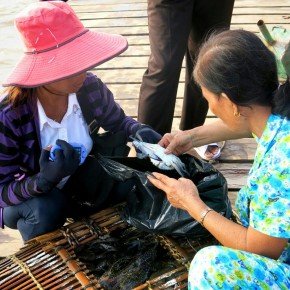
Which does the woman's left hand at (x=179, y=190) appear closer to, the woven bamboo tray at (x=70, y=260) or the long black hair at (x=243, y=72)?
the woven bamboo tray at (x=70, y=260)

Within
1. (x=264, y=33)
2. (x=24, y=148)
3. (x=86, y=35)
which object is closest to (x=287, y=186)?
(x=86, y=35)

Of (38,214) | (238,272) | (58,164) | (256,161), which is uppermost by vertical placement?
(256,161)

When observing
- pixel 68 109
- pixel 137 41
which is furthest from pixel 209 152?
pixel 137 41

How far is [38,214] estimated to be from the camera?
1.81m

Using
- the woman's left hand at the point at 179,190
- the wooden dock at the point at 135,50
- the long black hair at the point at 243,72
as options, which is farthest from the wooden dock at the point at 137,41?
the long black hair at the point at 243,72

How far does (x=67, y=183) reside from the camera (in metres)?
1.98

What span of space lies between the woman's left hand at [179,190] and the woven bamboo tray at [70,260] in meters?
0.24

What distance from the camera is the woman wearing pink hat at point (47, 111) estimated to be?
5.16 ft

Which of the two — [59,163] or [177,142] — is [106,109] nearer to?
[177,142]

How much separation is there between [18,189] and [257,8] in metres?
3.94

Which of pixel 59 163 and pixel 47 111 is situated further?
pixel 47 111

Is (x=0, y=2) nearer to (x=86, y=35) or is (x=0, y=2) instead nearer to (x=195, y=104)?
(x=195, y=104)

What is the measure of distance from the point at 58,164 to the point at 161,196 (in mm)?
441

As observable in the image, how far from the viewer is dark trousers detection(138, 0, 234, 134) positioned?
2.16 m
